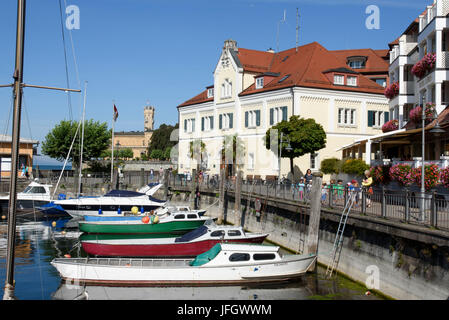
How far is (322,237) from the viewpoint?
21859 mm

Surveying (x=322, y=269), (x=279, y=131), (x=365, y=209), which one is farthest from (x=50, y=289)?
(x=279, y=131)

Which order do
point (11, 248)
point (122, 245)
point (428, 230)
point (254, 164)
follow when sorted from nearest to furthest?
point (11, 248) → point (428, 230) → point (122, 245) → point (254, 164)

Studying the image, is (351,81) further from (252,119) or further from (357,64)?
(252,119)

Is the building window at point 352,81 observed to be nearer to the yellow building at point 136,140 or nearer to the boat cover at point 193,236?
the boat cover at point 193,236

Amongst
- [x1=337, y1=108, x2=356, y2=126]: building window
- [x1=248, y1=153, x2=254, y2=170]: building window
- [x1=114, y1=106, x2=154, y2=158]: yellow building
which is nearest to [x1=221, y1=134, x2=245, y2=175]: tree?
[x1=248, y1=153, x2=254, y2=170]: building window

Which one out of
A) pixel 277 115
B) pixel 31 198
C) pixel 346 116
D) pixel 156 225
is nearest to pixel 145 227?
pixel 156 225

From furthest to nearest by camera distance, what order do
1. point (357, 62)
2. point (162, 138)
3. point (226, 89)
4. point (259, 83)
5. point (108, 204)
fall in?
1. point (162, 138)
2. point (357, 62)
3. point (226, 89)
4. point (259, 83)
5. point (108, 204)

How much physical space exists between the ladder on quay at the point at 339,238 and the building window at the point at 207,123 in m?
43.7

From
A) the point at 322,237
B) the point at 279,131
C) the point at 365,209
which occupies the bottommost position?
the point at 322,237

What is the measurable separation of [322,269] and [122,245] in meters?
9.84

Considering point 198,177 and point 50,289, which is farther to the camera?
point 198,177

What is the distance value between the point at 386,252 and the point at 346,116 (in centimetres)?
3844

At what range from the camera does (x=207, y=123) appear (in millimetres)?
64000

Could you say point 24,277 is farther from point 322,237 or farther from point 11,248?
point 322,237
